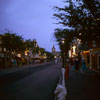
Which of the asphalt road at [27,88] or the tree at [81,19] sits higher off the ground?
the tree at [81,19]

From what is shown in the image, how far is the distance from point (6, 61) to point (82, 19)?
38651 mm

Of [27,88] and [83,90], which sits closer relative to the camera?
[83,90]

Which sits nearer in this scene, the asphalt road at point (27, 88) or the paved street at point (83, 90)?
the paved street at point (83, 90)

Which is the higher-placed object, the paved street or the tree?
the tree

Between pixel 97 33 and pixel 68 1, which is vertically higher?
pixel 68 1

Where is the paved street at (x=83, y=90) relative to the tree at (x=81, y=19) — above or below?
below

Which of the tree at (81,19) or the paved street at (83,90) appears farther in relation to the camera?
the tree at (81,19)

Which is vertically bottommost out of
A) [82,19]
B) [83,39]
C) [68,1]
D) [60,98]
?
[60,98]

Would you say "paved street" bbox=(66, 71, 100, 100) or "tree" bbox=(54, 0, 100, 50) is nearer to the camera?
"paved street" bbox=(66, 71, 100, 100)

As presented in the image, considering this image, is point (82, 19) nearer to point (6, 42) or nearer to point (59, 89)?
point (59, 89)

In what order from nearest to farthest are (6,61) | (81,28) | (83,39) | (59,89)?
(59,89) < (81,28) < (83,39) < (6,61)

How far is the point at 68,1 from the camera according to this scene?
16.3m

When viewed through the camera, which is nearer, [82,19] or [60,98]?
[60,98]

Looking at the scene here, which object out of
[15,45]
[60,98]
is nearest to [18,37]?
[15,45]
